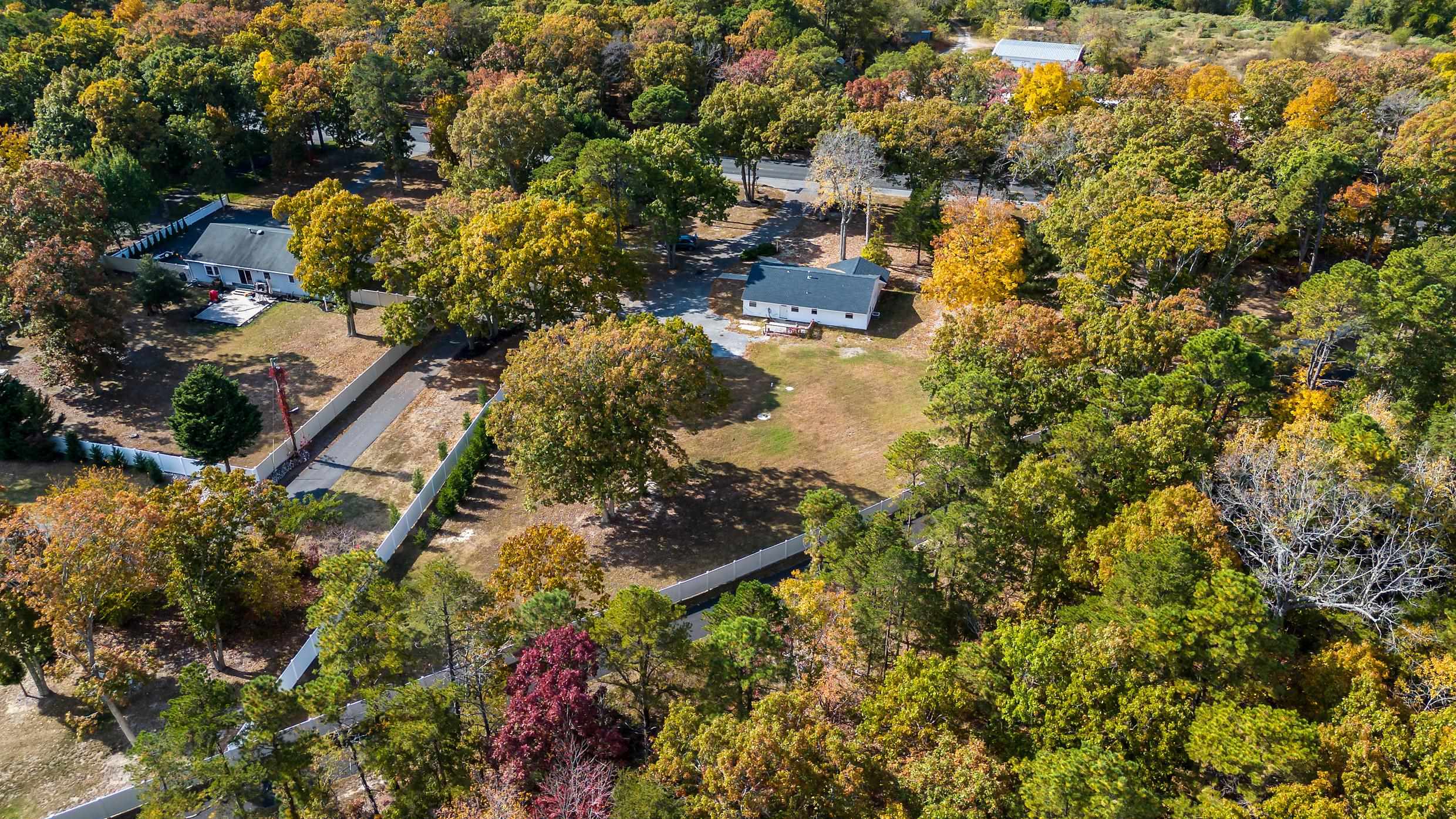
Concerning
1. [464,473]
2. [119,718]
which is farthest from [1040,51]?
[119,718]

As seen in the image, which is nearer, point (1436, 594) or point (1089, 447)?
point (1436, 594)

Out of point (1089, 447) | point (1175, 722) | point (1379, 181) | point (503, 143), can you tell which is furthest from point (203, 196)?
point (1379, 181)

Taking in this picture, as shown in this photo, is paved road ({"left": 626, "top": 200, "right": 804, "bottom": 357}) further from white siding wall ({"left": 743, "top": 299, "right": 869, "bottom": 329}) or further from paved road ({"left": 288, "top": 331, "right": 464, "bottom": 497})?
paved road ({"left": 288, "top": 331, "right": 464, "bottom": 497})

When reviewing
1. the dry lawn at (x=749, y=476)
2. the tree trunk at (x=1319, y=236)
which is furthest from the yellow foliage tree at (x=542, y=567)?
the tree trunk at (x=1319, y=236)

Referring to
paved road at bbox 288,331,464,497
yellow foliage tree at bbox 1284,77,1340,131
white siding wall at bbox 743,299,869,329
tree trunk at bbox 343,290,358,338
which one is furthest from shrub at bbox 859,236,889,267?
tree trunk at bbox 343,290,358,338

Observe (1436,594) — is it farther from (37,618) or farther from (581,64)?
(581,64)

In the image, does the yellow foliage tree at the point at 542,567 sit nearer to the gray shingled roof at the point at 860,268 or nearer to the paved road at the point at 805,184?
the gray shingled roof at the point at 860,268
